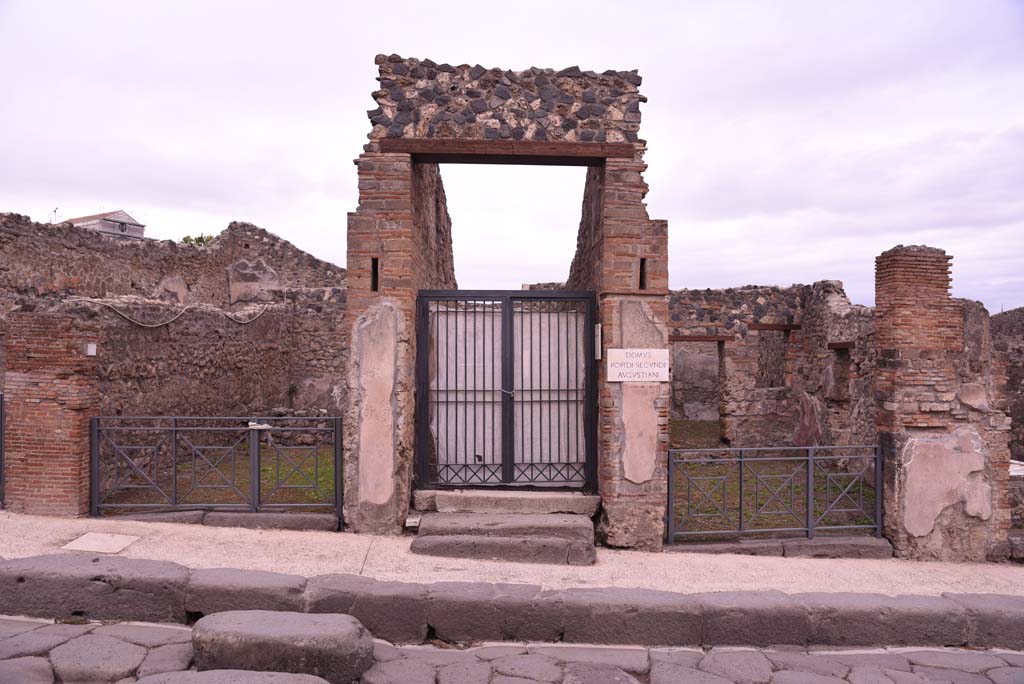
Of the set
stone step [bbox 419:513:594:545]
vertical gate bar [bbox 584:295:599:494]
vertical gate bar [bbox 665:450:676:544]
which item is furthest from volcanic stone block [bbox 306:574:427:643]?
vertical gate bar [bbox 665:450:676:544]

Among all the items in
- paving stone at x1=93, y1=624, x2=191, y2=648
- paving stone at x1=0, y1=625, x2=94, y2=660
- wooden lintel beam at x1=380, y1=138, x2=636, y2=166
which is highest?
wooden lintel beam at x1=380, y1=138, x2=636, y2=166

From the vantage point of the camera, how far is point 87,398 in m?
7.12

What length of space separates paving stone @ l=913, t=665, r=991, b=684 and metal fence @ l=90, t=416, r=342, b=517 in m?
5.17

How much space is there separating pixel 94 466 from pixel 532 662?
5.30 metres

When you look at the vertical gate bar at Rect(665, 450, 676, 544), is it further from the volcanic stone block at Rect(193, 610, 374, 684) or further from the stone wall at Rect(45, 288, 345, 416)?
the stone wall at Rect(45, 288, 345, 416)

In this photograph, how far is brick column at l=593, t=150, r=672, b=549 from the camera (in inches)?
265

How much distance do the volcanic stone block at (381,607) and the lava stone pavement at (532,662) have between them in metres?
0.14

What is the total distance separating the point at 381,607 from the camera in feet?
16.3

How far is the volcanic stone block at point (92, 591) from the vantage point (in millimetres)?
4973

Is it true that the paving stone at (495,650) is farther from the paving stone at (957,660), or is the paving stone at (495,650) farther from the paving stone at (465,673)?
the paving stone at (957,660)

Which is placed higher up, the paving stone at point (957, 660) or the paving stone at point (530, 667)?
the paving stone at point (530, 667)

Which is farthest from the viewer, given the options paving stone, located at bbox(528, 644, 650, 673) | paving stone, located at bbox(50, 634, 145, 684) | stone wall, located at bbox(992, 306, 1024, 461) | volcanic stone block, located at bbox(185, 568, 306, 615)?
stone wall, located at bbox(992, 306, 1024, 461)

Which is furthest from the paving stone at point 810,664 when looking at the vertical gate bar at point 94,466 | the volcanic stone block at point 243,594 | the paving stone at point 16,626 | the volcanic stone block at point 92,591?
the vertical gate bar at point 94,466

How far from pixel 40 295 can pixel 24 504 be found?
7105 mm
